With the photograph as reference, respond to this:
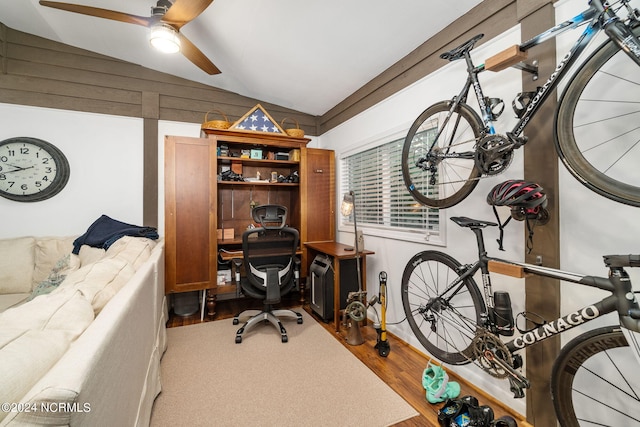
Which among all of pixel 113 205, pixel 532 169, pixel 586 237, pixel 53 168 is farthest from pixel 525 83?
pixel 53 168

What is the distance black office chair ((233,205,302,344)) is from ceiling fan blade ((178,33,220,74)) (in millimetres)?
1368

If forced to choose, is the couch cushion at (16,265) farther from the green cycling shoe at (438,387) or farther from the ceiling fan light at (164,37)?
the green cycling shoe at (438,387)

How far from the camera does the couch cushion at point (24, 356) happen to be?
611 mm

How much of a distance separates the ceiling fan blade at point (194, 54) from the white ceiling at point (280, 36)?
314mm

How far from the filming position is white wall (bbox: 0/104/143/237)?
2.77m

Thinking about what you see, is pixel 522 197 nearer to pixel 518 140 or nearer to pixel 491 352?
pixel 518 140

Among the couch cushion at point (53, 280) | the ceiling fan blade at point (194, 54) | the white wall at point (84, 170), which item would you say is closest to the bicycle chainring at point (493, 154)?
the ceiling fan blade at point (194, 54)

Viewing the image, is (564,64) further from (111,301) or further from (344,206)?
(111,301)

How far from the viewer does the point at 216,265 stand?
9.88 ft

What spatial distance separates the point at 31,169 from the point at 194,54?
2.27 meters

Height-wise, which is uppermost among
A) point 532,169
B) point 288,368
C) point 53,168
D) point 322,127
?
point 322,127

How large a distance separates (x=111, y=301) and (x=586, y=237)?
2252 millimetres

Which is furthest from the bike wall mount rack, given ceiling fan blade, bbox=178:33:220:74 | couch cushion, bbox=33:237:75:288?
couch cushion, bbox=33:237:75:288

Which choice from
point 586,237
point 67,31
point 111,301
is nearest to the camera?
point 111,301
